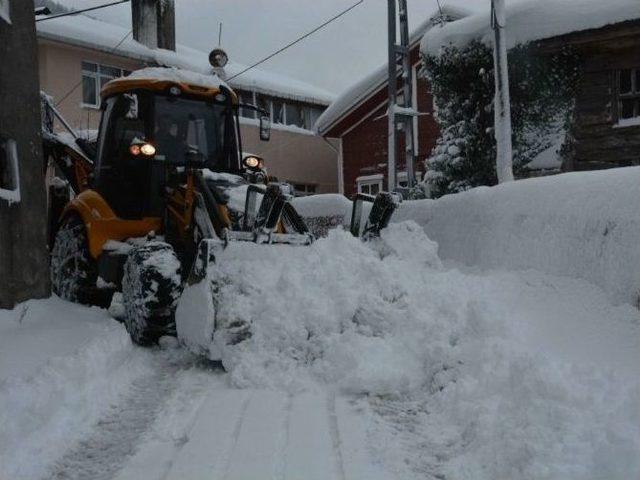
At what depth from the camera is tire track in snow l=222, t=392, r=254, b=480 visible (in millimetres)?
2930

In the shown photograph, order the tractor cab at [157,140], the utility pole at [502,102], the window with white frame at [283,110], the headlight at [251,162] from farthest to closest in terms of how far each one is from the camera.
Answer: the window with white frame at [283,110] → the utility pole at [502,102] → the headlight at [251,162] → the tractor cab at [157,140]

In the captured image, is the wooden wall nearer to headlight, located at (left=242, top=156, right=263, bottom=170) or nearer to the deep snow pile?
headlight, located at (left=242, top=156, right=263, bottom=170)

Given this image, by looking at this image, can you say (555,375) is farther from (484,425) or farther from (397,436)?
(397,436)

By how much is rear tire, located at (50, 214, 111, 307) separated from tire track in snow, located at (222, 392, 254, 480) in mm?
3475

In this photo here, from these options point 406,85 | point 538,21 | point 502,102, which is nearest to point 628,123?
point 538,21

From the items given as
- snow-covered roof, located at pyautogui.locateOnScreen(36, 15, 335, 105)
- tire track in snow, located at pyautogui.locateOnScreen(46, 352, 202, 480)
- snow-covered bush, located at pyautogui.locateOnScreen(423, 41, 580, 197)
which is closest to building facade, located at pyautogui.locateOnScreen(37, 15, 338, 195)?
snow-covered roof, located at pyautogui.locateOnScreen(36, 15, 335, 105)

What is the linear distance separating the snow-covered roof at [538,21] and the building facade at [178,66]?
25.7ft

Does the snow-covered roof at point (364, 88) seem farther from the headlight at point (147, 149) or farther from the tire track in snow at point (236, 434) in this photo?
the tire track in snow at point (236, 434)

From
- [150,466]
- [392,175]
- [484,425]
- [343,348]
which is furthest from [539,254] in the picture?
[392,175]

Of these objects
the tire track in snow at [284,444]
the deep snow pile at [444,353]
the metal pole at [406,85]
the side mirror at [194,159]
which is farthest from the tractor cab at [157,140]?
the metal pole at [406,85]

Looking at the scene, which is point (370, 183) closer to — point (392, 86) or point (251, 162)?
point (392, 86)

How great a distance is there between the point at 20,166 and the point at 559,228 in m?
5.68

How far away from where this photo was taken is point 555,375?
3508 mm

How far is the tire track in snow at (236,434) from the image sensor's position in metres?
2.93
